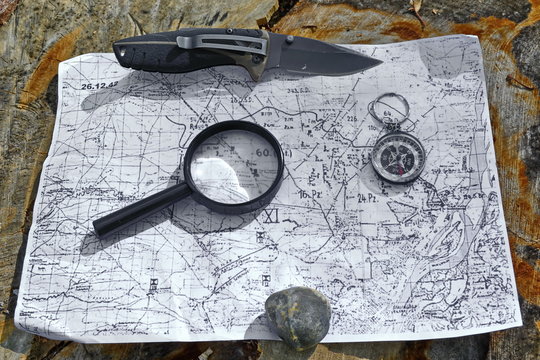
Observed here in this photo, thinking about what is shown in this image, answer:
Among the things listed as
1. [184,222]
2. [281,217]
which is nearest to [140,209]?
[184,222]

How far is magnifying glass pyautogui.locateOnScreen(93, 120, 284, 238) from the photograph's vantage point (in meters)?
2.54

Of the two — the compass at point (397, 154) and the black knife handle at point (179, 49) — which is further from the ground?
the black knife handle at point (179, 49)

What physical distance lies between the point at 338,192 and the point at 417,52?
93cm

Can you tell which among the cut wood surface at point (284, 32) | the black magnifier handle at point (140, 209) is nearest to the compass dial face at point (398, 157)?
the cut wood surface at point (284, 32)

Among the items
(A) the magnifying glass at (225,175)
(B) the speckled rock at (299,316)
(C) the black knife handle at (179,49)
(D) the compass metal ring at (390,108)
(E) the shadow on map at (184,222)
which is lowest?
(B) the speckled rock at (299,316)

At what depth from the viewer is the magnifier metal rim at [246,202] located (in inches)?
99.7

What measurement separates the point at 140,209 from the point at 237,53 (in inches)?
39.2

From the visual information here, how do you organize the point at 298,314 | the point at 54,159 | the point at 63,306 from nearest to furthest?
the point at 298,314
the point at 63,306
the point at 54,159

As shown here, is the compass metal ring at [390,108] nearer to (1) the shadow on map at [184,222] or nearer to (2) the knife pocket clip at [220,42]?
(2) the knife pocket clip at [220,42]

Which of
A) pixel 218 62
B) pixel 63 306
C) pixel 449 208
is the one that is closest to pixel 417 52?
pixel 449 208

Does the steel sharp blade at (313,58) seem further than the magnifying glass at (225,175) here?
Yes

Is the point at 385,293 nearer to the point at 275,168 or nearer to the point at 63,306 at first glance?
the point at 275,168

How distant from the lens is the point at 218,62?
2779 millimetres

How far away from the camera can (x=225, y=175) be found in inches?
104
